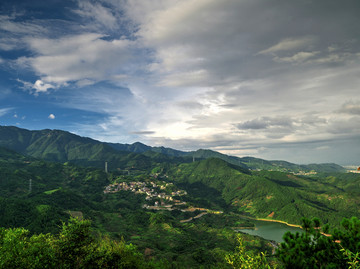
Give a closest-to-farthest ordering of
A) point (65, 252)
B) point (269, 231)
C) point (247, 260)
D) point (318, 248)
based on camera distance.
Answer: point (247, 260)
point (318, 248)
point (65, 252)
point (269, 231)

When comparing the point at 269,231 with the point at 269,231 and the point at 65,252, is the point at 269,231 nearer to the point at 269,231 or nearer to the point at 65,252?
the point at 269,231

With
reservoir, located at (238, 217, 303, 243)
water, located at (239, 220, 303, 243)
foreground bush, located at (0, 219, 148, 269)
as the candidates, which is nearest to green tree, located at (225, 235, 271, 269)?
foreground bush, located at (0, 219, 148, 269)

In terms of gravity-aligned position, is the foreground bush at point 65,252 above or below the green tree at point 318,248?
below

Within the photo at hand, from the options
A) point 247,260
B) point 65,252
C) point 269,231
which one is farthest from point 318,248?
point 269,231

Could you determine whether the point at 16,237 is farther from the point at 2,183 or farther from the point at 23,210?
the point at 2,183

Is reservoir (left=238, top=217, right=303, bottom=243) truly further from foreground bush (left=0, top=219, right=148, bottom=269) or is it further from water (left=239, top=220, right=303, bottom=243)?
foreground bush (left=0, top=219, right=148, bottom=269)

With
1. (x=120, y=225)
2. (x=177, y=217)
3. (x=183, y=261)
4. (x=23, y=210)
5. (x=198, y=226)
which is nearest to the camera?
(x=183, y=261)

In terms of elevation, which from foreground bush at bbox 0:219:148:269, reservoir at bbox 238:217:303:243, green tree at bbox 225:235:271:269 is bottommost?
reservoir at bbox 238:217:303:243

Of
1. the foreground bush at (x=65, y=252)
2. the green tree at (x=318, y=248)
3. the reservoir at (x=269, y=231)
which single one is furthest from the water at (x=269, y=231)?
the foreground bush at (x=65, y=252)

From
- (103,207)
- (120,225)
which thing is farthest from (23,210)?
(103,207)

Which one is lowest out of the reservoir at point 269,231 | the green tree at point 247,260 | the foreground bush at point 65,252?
the reservoir at point 269,231

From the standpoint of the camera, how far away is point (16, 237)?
2277 cm

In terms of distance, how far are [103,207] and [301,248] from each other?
600 ft

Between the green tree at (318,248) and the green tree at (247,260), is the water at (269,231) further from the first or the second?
the green tree at (247,260)
